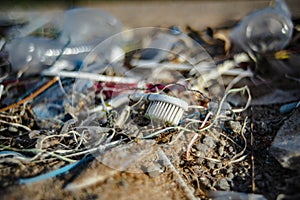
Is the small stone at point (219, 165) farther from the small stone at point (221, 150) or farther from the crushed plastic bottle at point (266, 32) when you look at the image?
Answer: the crushed plastic bottle at point (266, 32)

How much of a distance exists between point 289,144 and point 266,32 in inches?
34.1

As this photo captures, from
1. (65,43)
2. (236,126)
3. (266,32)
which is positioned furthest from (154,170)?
(266,32)

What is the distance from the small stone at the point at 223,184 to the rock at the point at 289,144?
196 millimetres

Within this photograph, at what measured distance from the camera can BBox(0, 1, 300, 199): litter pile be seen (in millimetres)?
1285

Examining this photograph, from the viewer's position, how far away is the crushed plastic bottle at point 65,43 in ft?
6.33

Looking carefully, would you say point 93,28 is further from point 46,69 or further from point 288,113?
point 288,113

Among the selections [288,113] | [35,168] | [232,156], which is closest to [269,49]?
[288,113]

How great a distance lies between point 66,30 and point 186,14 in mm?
1035

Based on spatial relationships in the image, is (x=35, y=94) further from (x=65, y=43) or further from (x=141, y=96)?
(x=141, y=96)

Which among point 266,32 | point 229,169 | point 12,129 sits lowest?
point 12,129

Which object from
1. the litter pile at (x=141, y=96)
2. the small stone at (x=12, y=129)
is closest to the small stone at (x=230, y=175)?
the litter pile at (x=141, y=96)

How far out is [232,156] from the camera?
1.37 metres

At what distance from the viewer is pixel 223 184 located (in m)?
1.24

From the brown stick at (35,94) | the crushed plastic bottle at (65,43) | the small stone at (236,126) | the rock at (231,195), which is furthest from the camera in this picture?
the crushed plastic bottle at (65,43)
